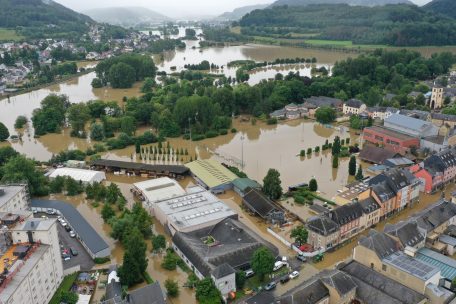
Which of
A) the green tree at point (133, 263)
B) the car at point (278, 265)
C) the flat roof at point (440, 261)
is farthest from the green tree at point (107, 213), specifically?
the flat roof at point (440, 261)

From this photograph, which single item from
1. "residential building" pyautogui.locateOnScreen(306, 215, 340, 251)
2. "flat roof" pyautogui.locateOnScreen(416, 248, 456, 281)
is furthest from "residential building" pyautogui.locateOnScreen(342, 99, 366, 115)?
"flat roof" pyautogui.locateOnScreen(416, 248, 456, 281)

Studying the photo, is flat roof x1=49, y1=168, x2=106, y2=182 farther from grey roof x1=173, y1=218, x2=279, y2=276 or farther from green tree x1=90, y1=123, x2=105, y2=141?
grey roof x1=173, y1=218, x2=279, y2=276

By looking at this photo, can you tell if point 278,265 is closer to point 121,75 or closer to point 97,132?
point 97,132

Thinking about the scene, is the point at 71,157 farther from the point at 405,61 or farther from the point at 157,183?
the point at 405,61

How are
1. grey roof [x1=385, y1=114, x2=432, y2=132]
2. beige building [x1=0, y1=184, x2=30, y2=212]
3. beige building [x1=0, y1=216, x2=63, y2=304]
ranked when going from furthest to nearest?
grey roof [x1=385, y1=114, x2=432, y2=132] → beige building [x1=0, y1=184, x2=30, y2=212] → beige building [x1=0, y1=216, x2=63, y2=304]

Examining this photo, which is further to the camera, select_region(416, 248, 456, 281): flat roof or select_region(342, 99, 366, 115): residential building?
select_region(342, 99, 366, 115): residential building

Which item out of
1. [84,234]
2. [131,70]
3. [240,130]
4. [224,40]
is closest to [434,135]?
[240,130]

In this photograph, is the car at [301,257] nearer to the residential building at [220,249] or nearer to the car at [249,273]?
the residential building at [220,249]
